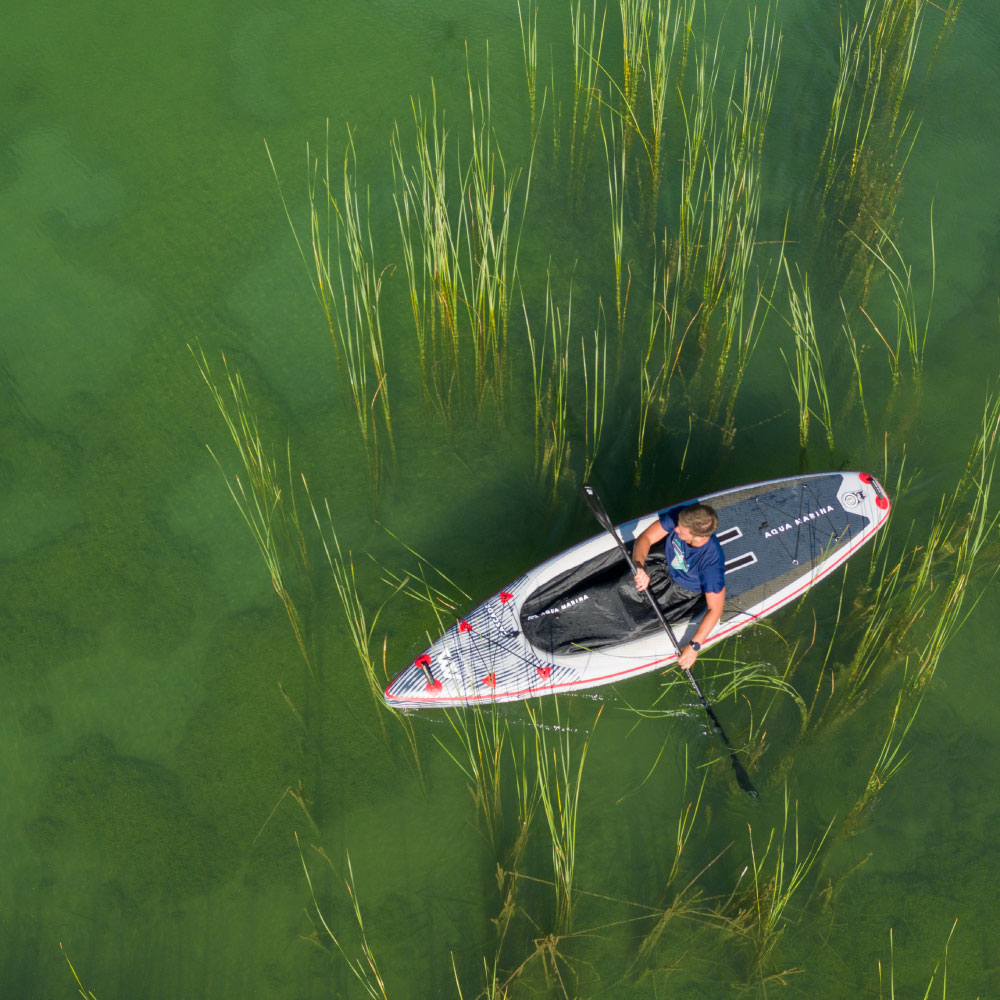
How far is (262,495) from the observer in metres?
4.83

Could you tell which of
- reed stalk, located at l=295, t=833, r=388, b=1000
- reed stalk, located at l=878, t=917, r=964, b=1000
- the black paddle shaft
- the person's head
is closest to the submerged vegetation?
reed stalk, located at l=295, t=833, r=388, b=1000

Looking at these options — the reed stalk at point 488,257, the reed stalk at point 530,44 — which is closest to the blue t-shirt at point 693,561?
the reed stalk at point 488,257

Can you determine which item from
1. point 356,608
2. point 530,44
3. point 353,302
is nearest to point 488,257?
point 353,302

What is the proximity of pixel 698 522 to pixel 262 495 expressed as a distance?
2.38m

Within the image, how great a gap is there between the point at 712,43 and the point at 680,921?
5528 mm

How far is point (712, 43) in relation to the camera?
616cm

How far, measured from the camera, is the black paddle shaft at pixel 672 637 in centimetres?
408

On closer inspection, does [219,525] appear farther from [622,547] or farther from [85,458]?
[622,547]

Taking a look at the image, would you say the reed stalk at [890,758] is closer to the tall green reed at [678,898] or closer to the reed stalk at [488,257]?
the tall green reed at [678,898]

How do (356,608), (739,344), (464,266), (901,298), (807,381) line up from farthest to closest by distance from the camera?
1. (901,298)
2. (464,266)
3. (739,344)
4. (807,381)
5. (356,608)

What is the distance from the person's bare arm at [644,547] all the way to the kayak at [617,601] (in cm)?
11

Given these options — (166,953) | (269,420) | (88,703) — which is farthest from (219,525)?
(166,953)

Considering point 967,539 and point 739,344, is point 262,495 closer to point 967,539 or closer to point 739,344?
point 739,344

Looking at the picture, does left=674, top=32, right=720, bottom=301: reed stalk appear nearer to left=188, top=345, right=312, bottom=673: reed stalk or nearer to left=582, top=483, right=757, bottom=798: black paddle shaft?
left=582, top=483, right=757, bottom=798: black paddle shaft
